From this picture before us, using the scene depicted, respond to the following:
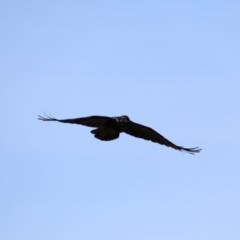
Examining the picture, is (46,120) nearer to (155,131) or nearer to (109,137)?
(109,137)

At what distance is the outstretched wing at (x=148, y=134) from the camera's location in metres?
34.0

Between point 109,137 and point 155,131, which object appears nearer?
point 109,137

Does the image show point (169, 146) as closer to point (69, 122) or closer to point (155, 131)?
point (155, 131)

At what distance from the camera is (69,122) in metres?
31.4

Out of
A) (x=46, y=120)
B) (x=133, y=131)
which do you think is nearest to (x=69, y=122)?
(x=46, y=120)

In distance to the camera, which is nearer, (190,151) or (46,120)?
(46,120)

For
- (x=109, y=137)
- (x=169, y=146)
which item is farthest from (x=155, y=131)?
(x=109, y=137)

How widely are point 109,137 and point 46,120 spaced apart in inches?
93.2

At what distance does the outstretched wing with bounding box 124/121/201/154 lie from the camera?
33969 mm

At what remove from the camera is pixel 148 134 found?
113 feet

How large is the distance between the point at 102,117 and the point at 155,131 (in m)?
3.83

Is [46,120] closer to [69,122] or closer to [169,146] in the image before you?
[69,122]

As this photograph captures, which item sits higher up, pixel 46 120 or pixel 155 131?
pixel 155 131

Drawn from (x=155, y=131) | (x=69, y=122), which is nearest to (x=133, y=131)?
(x=155, y=131)
